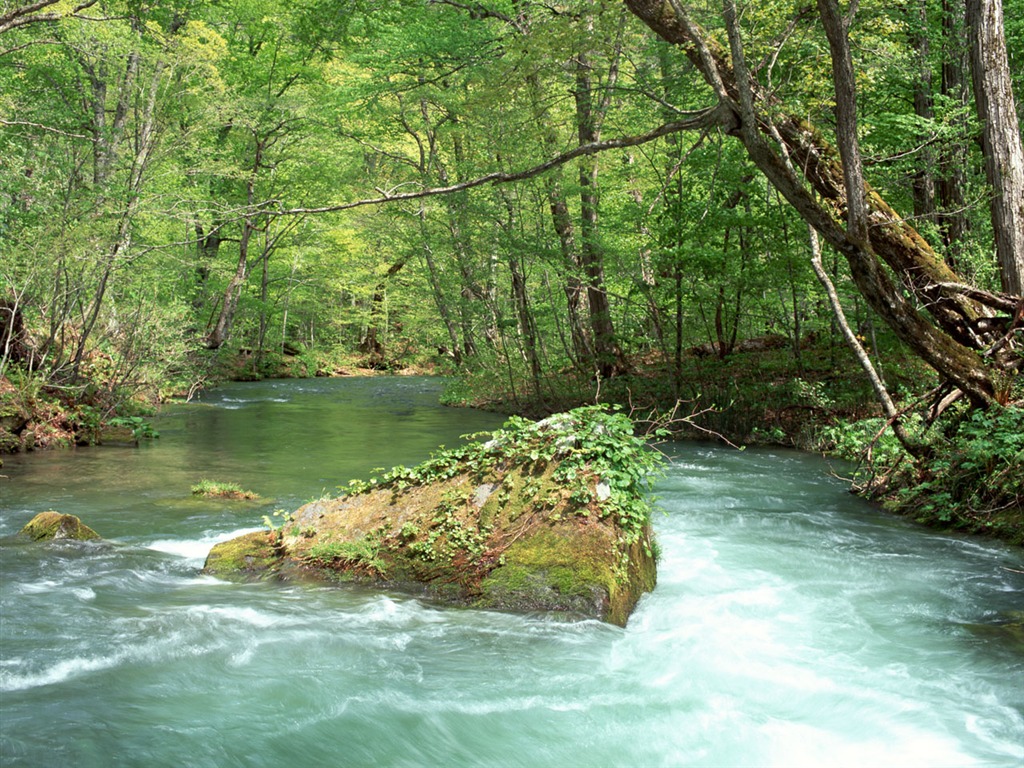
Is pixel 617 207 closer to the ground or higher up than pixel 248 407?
higher up

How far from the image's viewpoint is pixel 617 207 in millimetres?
19141

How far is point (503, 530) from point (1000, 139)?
698cm

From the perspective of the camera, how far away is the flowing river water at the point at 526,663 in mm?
4133

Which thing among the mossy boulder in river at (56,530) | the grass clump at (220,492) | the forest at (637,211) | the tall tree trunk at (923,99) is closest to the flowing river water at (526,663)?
the mossy boulder in river at (56,530)

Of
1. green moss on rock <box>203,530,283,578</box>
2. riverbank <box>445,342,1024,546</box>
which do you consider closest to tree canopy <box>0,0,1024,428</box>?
riverbank <box>445,342,1024,546</box>

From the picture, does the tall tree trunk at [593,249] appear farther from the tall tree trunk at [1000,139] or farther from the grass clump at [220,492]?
the grass clump at [220,492]

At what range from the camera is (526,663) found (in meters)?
5.01

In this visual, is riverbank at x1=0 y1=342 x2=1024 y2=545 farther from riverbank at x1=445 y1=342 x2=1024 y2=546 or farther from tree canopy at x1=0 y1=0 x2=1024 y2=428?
tree canopy at x1=0 y1=0 x2=1024 y2=428

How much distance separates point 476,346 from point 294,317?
23.9 m

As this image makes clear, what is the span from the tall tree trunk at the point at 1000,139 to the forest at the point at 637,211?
0.03 metres

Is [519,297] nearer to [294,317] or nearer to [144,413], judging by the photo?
[144,413]

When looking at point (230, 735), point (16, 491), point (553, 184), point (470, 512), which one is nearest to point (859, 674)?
point (470, 512)

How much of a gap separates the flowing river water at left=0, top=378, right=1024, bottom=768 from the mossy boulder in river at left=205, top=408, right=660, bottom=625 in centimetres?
24

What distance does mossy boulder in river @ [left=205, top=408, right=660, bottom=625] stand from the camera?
5.80 m
